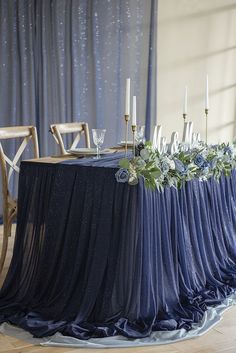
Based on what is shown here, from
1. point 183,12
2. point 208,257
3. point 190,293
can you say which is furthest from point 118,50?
point 190,293

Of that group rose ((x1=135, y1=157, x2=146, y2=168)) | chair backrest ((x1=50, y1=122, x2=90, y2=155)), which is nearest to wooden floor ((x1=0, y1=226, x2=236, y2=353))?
rose ((x1=135, y1=157, x2=146, y2=168))

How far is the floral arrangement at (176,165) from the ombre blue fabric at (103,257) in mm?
68

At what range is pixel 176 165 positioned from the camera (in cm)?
276

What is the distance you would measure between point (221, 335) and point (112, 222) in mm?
791

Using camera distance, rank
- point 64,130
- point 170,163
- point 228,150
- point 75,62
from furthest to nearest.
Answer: point 75,62, point 64,130, point 228,150, point 170,163

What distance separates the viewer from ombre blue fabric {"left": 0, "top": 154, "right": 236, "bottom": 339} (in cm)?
257

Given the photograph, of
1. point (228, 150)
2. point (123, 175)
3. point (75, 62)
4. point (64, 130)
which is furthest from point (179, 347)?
point (75, 62)

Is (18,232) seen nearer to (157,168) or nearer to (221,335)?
(157,168)

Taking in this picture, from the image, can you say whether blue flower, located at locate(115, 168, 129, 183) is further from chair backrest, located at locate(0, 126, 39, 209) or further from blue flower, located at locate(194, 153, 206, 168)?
chair backrest, located at locate(0, 126, 39, 209)

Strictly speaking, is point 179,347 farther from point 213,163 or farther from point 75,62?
point 75,62

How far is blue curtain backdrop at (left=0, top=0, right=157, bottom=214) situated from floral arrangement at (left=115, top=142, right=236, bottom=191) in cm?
226

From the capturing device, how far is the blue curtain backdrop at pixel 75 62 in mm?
4906

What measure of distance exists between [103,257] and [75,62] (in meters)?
3.03

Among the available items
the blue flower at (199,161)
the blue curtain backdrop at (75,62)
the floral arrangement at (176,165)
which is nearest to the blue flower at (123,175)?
the floral arrangement at (176,165)
